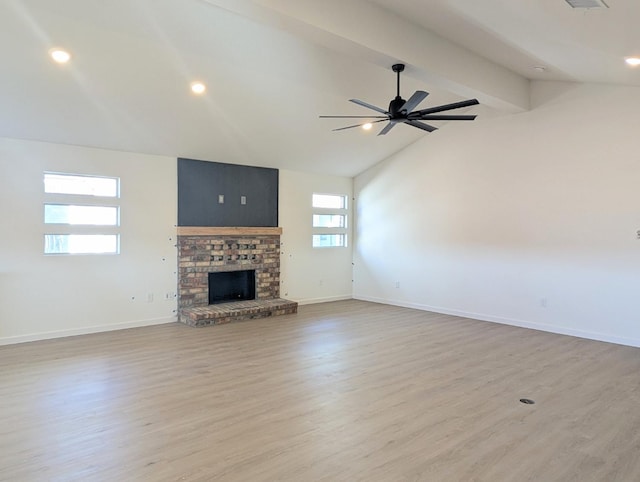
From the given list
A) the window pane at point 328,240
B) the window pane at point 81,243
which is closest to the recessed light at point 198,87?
the window pane at point 81,243

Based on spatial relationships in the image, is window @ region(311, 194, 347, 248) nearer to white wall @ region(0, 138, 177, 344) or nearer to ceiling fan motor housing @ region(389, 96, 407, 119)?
white wall @ region(0, 138, 177, 344)

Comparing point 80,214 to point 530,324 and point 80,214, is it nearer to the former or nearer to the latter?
point 80,214

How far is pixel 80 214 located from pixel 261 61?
3.21 m

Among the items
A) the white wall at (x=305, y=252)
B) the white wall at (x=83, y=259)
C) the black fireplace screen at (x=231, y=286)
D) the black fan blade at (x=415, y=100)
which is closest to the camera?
the black fan blade at (x=415, y=100)

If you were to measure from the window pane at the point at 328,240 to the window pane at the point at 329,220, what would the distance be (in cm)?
20

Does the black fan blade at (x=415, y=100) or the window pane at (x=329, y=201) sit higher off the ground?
the black fan blade at (x=415, y=100)

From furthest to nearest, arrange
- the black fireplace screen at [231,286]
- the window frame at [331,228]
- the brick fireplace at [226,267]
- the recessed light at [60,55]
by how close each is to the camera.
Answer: the window frame at [331,228] < the black fireplace screen at [231,286] < the brick fireplace at [226,267] < the recessed light at [60,55]

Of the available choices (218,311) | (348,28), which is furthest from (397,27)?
(218,311)

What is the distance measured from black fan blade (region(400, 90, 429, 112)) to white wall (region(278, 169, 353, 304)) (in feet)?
13.0

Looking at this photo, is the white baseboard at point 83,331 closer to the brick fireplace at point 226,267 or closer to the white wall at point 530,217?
the brick fireplace at point 226,267

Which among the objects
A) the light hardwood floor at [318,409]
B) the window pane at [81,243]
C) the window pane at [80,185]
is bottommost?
the light hardwood floor at [318,409]

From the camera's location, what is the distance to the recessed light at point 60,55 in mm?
3975

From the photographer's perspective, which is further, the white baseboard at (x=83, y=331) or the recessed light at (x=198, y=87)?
the white baseboard at (x=83, y=331)

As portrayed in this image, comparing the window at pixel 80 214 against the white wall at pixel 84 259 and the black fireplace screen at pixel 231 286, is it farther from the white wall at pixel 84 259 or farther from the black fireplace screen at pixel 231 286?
the black fireplace screen at pixel 231 286
